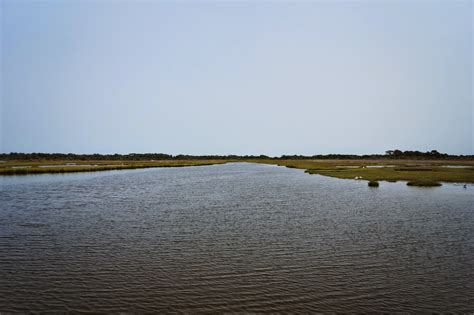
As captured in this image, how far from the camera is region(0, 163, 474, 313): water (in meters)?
10.6

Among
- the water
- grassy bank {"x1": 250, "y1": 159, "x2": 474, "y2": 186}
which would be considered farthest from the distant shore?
the water

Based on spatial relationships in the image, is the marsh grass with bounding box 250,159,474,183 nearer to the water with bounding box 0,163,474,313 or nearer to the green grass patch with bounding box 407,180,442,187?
the green grass patch with bounding box 407,180,442,187

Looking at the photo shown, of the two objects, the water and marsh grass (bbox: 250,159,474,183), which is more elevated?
marsh grass (bbox: 250,159,474,183)

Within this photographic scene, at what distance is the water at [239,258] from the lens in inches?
418

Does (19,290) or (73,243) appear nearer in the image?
(19,290)

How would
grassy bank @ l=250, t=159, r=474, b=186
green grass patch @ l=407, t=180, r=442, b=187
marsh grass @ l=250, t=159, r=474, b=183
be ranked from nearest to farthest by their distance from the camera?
green grass patch @ l=407, t=180, r=442, b=187 < grassy bank @ l=250, t=159, r=474, b=186 < marsh grass @ l=250, t=159, r=474, b=183

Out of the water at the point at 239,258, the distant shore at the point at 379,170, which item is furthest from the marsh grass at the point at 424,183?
the water at the point at 239,258

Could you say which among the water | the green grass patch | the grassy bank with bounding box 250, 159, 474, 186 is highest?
the grassy bank with bounding box 250, 159, 474, 186

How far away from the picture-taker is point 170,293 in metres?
11.1

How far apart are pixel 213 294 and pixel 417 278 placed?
7.10 meters

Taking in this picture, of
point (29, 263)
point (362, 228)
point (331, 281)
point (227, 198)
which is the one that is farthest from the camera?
point (227, 198)

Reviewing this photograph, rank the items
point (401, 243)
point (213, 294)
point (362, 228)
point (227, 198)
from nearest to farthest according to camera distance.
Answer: point (213, 294), point (401, 243), point (362, 228), point (227, 198)

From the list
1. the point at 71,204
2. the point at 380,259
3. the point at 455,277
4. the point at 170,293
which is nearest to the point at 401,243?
Answer: the point at 380,259

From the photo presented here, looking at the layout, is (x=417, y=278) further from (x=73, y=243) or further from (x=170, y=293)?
(x=73, y=243)
